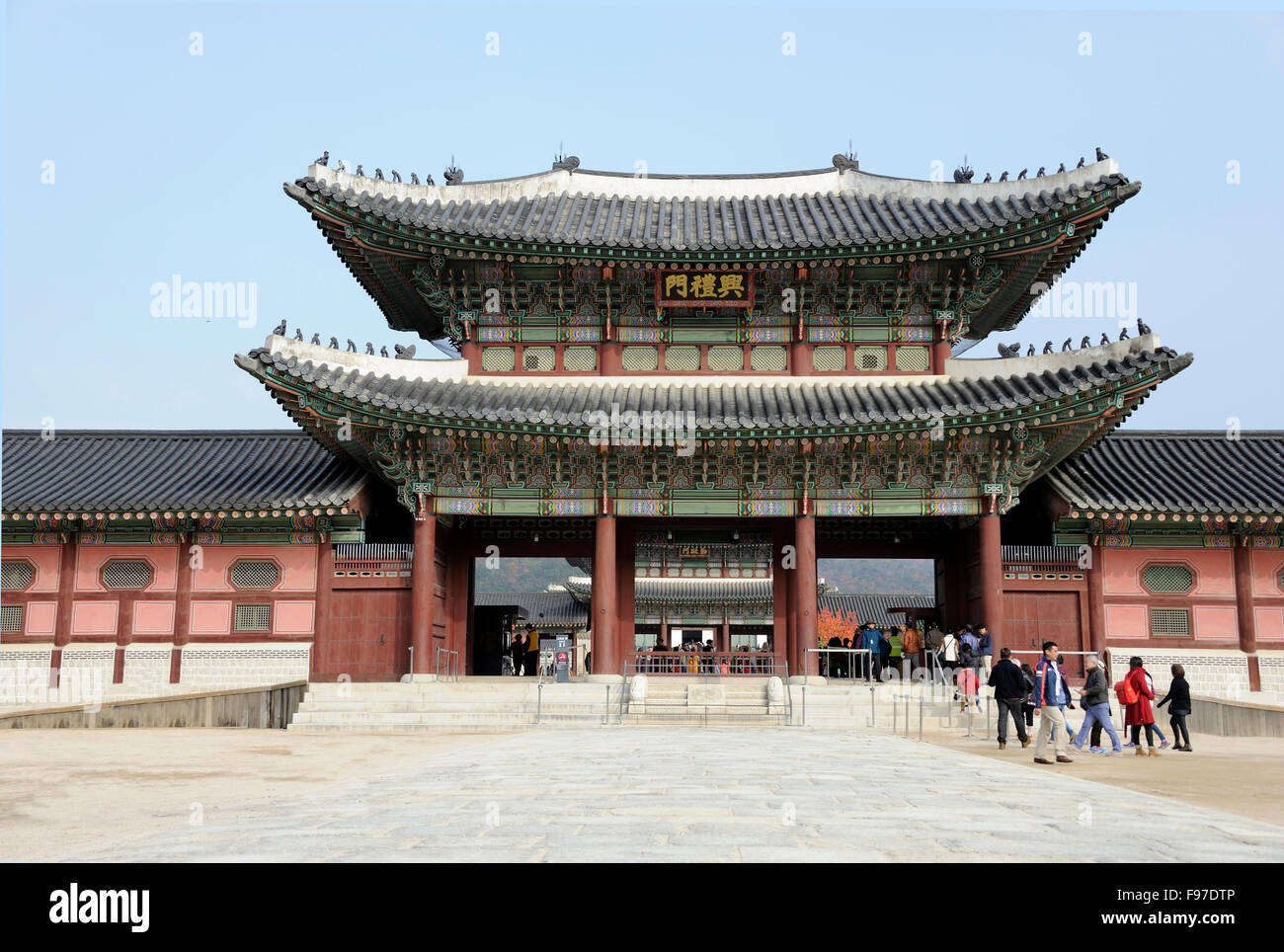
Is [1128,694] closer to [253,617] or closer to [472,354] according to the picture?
[472,354]

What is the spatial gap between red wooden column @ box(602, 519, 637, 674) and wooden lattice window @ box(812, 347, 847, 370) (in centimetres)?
567

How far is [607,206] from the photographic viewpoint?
27578mm

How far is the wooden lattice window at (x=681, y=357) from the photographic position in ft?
83.2

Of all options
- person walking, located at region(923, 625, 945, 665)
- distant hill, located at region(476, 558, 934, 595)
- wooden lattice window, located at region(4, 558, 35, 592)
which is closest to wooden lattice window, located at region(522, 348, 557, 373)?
person walking, located at region(923, 625, 945, 665)

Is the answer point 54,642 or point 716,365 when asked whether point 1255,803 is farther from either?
point 54,642

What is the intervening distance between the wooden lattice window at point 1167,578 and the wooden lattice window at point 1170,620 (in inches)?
18.8

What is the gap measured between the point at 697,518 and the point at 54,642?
14.7 metres

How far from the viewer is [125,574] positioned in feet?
81.5

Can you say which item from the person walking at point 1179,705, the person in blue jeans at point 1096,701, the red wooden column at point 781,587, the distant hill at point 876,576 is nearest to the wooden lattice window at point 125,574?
the red wooden column at point 781,587

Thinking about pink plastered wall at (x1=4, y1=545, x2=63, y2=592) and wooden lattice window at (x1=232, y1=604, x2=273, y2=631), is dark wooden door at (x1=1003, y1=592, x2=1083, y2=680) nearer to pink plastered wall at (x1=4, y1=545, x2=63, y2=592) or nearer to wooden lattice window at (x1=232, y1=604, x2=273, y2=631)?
wooden lattice window at (x1=232, y1=604, x2=273, y2=631)

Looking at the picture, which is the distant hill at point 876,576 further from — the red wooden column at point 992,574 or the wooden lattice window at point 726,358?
the red wooden column at point 992,574

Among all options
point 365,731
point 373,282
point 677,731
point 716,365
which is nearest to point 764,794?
point 677,731

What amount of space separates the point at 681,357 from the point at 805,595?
6.30m

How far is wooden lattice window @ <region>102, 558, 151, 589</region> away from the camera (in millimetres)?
24766
